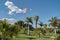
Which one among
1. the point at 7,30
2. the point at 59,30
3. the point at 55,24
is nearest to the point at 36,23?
the point at 59,30

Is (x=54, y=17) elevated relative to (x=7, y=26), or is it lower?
elevated

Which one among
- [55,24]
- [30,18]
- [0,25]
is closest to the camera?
[0,25]

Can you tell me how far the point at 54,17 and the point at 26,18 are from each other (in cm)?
1712

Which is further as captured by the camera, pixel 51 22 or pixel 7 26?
pixel 51 22

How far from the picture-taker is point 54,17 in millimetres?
88875

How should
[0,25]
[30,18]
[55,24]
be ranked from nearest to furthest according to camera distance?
1. [0,25]
2. [55,24]
3. [30,18]

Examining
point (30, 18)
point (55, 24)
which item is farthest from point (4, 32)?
point (30, 18)

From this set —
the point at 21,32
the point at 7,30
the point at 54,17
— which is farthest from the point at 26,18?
the point at 7,30

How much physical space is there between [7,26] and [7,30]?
3.00 ft

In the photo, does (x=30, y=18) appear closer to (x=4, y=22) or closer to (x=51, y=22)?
(x=51, y=22)

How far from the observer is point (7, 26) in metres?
35.4

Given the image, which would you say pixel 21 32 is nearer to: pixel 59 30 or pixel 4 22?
pixel 59 30

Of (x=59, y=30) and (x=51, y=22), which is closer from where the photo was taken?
(x=51, y=22)

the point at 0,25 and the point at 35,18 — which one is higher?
the point at 35,18
